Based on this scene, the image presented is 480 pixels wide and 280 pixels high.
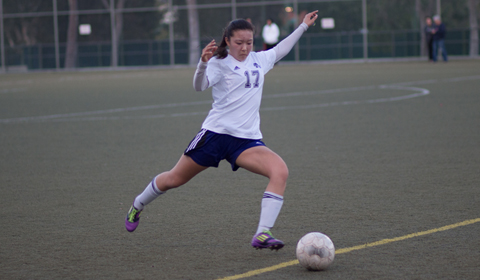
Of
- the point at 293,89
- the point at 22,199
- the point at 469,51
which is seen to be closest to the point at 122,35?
the point at 469,51

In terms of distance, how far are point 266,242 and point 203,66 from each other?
1389 millimetres

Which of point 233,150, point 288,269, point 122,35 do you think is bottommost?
point 288,269

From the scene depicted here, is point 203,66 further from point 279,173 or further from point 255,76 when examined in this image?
point 279,173

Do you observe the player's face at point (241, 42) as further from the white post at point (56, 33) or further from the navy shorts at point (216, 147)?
the white post at point (56, 33)

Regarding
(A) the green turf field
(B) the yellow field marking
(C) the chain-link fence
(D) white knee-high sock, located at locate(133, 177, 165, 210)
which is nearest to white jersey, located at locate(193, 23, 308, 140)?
(D) white knee-high sock, located at locate(133, 177, 165, 210)

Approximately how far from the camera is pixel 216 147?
194 inches

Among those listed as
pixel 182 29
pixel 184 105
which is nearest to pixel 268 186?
pixel 184 105

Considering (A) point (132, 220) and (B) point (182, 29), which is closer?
(A) point (132, 220)

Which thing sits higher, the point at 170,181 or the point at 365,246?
the point at 170,181

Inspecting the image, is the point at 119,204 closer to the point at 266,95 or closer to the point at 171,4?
the point at 266,95

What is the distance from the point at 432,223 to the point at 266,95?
13660mm

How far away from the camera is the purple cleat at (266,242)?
4.54m

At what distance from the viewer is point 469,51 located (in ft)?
120

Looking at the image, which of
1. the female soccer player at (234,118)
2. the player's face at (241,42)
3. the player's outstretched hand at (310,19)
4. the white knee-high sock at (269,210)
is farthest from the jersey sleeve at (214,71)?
the player's outstretched hand at (310,19)
